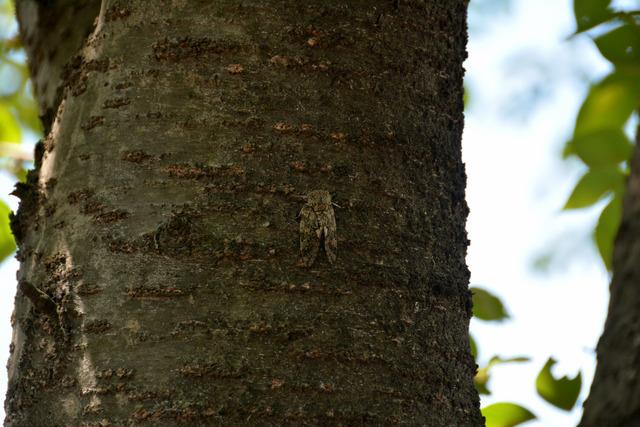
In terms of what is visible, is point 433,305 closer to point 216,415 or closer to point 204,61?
point 216,415

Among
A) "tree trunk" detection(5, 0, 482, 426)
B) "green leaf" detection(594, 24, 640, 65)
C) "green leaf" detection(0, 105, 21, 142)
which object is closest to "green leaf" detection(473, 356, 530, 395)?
"tree trunk" detection(5, 0, 482, 426)

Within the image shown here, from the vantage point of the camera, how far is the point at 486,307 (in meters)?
1.64

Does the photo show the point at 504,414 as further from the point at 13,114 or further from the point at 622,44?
the point at 13,114

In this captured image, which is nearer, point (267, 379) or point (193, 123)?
point (267, 379)

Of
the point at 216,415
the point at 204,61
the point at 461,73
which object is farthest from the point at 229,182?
the point at 461,73

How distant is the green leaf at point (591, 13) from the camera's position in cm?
100

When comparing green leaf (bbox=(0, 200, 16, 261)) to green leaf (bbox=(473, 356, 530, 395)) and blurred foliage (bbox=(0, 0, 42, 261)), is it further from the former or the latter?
green leaf (bbox=(473, 356, 530, 395))

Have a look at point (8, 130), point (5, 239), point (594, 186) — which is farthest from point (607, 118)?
point (8, 130)

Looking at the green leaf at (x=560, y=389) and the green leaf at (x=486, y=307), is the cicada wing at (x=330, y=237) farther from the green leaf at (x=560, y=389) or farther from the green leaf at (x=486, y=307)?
the green leaf at (x=486, y=307)

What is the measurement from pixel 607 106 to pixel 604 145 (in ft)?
0.17

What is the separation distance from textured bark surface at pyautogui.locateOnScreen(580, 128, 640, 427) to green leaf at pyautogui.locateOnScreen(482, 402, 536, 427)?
0.66 metres

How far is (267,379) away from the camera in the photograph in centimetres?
110

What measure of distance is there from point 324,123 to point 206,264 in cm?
27

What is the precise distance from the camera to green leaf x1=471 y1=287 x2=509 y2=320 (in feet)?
5.34
